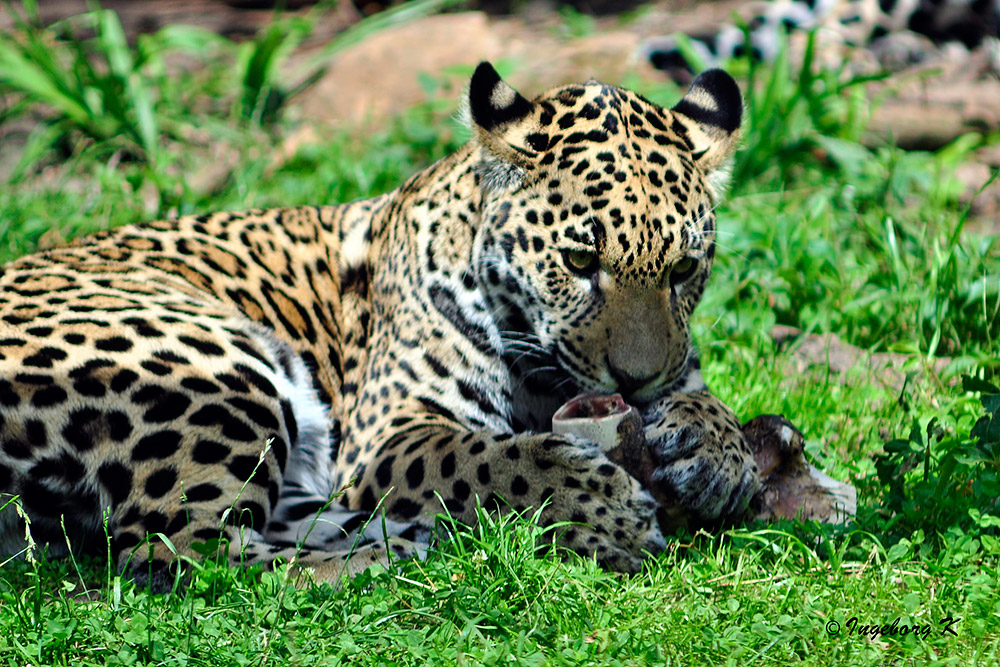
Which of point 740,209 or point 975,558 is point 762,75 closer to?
point 740,209

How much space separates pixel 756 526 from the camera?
4.35 meters

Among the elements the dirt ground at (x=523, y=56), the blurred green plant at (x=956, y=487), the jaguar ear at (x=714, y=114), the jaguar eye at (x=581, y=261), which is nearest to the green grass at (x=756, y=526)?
the blurred green plant at (x=956, y=487)

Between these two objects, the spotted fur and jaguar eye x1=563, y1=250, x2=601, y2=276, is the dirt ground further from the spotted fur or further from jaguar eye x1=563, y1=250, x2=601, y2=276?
jaguar eye x1=563, y1=250, x2=601, y2=276

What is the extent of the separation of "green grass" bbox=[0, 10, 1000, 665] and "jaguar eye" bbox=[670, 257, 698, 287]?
1044 mm

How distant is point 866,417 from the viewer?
561 cm

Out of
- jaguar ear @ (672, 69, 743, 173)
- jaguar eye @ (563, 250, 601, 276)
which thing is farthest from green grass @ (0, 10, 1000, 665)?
jaguar ear @ (672, 69, 743, 173)

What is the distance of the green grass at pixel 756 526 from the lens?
339 cm

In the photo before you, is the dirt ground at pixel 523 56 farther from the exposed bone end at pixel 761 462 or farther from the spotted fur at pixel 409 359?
the exposed bone end at pixel 761 462

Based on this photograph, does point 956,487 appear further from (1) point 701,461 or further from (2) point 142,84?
(2) point 142,84

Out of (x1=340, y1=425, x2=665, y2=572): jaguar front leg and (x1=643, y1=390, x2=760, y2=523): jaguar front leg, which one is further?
(x1=643, y1=390, x2=760, y2=523): jaguar front leg

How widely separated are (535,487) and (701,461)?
0.65 metres

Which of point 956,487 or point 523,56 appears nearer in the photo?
point 956,487

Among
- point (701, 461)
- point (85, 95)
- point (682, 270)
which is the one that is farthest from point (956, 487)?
point (85, 95)

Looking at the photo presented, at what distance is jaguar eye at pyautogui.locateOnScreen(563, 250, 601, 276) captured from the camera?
4570mm
